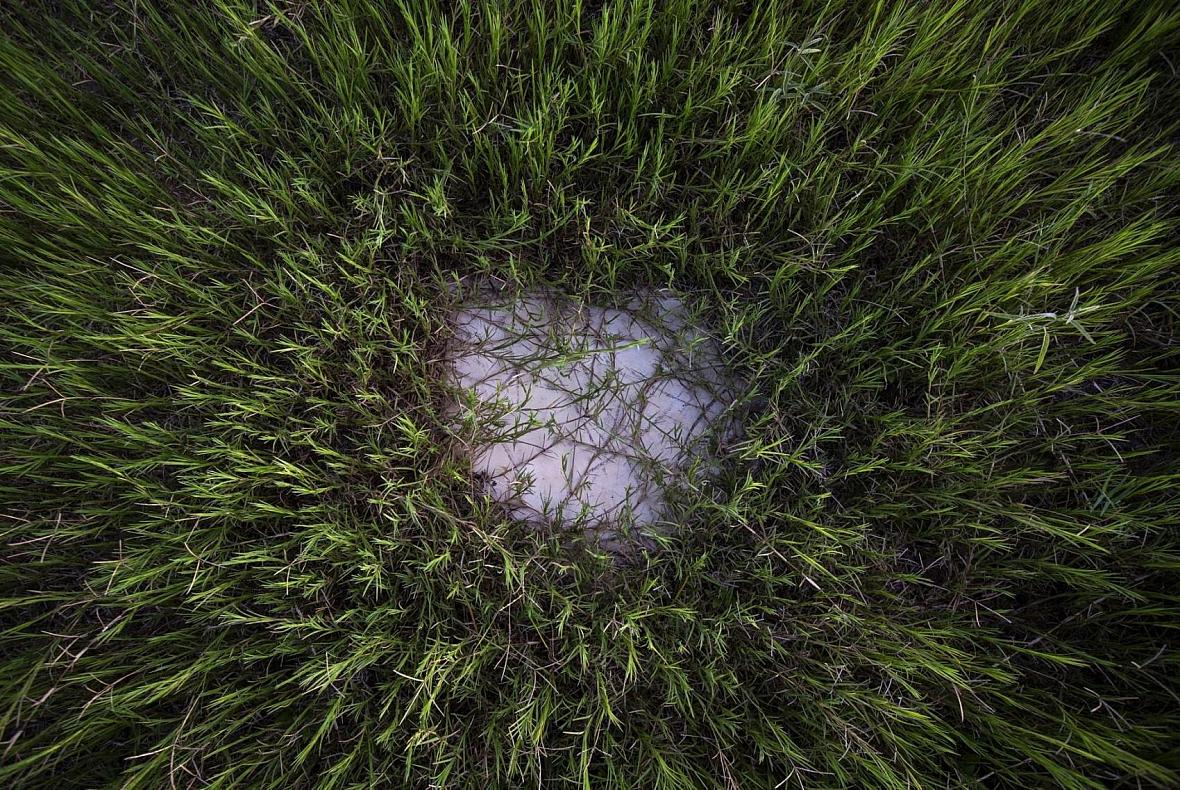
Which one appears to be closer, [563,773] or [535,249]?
[563,773]

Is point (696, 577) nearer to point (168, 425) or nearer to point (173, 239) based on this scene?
point (168, 425)

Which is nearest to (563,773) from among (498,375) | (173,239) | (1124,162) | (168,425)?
(498,375)

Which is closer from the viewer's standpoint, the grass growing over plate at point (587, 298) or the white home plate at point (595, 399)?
the grass growing over plate at point (587, 298)

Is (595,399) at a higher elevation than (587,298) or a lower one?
lower

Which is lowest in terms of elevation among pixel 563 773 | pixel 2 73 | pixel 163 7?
pixel 563 773
